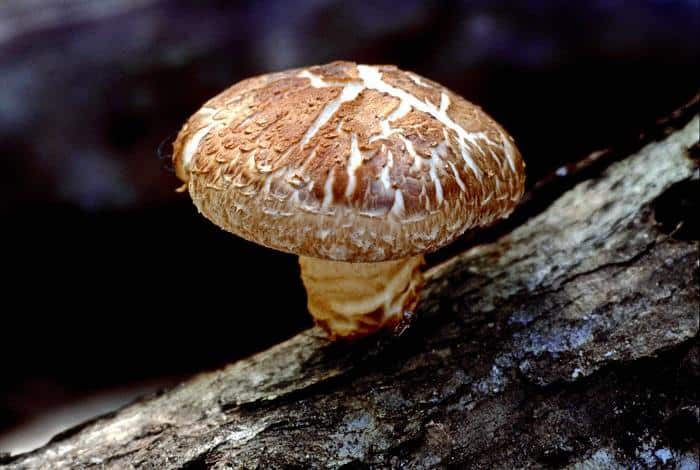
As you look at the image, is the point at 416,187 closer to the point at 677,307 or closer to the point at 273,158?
the point at 273,158

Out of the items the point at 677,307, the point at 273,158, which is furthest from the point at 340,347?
the point at 677,307

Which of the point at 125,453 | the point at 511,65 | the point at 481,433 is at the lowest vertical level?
the point at 481,433

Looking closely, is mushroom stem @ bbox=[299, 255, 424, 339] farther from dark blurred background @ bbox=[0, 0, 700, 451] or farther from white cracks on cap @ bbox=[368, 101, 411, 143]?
dark blurred background @ bbox=[0, 0, 700, 451]

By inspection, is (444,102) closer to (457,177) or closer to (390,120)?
(390,120)

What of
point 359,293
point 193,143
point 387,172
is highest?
point 193,143

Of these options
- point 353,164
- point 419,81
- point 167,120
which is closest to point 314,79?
point 419,81

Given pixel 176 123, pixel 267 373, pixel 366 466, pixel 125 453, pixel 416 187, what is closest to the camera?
pixel 416 187

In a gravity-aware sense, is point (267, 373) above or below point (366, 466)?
above

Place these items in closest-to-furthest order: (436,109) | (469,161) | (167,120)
A: (469,161) < (436,109) < (167,120)
